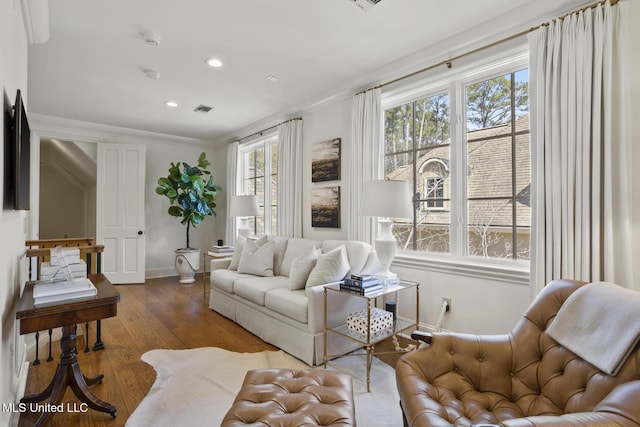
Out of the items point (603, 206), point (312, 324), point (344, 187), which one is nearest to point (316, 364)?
point (312, 324)

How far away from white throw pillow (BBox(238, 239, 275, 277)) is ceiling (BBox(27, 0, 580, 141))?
1869mm

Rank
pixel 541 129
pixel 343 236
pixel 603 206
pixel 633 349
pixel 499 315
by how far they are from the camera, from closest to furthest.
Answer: pixel 633 349, pixel 603 206, pixel 541 129, pixel 499 315, pixel 343 236

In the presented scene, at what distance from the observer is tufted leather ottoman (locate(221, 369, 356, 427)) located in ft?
4.32

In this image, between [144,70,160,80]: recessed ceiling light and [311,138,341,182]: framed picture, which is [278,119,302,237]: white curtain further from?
[144,70,160,80]: recessed ceiling light

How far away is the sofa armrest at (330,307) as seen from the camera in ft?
8.82

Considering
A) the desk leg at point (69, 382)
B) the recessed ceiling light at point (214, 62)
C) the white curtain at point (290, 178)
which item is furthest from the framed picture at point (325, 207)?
the desk leg at point (69, 382)

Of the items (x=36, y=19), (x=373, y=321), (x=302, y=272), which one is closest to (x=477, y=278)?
(x=373, y=321)

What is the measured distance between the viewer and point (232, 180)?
6.04 meters

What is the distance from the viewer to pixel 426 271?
3102 millimetres

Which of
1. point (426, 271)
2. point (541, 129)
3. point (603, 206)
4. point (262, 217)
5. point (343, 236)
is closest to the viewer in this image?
point (603, 206)

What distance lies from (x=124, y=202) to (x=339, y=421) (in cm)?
556

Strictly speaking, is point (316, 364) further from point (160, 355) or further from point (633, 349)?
point (633, 349)

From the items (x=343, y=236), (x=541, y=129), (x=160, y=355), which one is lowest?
(x=160, y=355)

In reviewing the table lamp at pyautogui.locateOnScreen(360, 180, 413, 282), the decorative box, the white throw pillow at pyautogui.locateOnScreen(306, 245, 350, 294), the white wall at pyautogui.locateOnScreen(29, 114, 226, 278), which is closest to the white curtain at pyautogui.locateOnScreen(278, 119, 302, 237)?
the white throw pillow at pyautogui.locateOnScreen(306, 245, 350, 294)
